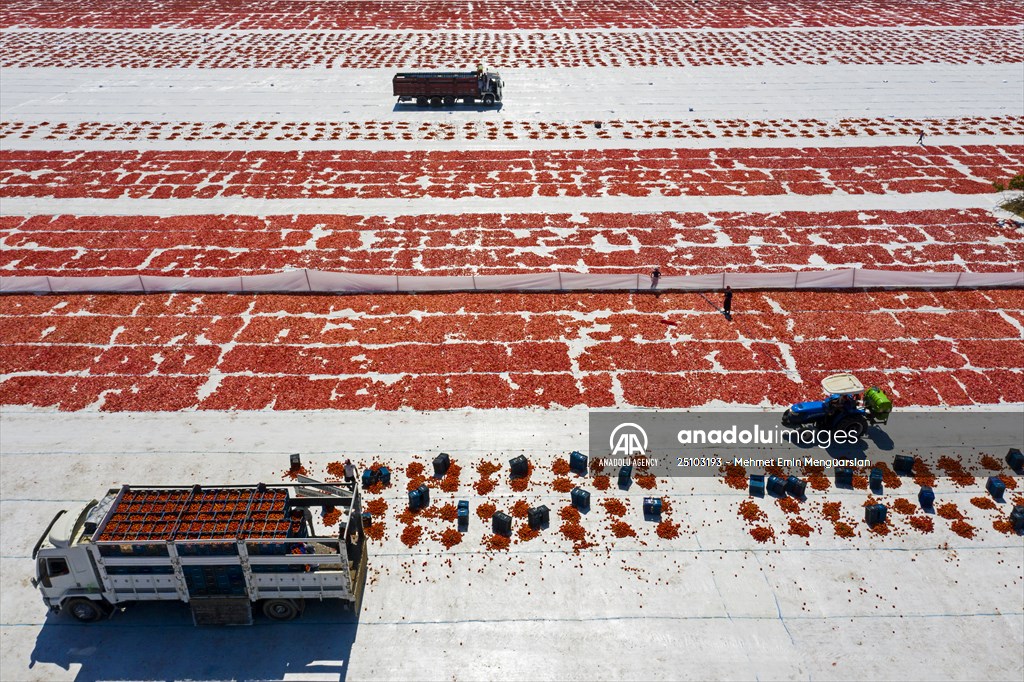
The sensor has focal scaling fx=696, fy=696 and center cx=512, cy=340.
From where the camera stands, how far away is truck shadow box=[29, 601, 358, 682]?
16.0 metres

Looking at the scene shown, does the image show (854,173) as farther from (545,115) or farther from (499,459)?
(499,459)

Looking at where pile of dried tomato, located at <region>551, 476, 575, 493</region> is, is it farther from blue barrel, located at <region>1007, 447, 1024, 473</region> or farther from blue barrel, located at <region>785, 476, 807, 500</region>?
blue barrel, located at <region>1007, 447, 1024, 473</region>

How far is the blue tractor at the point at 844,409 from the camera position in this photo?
22.0 m

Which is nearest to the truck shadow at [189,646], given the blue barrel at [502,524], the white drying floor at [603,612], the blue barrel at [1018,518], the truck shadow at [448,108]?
the white drying floor at [603,612]

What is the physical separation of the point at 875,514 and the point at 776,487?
2.65 meters

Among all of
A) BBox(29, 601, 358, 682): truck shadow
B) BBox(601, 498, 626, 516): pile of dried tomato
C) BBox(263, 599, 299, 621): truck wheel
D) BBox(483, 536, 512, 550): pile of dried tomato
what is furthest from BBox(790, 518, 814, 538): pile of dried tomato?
BBox(263, 599, 299, 621): truck wheel

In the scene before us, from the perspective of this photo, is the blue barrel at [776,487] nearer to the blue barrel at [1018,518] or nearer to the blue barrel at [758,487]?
the blue barrel at [758,487]

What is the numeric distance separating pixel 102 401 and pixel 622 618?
63.7 ft

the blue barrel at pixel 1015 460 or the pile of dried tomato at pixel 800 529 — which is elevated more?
the blue barrel at pixel 1015 460

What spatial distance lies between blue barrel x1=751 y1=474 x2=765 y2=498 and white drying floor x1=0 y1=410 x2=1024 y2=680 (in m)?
0.48

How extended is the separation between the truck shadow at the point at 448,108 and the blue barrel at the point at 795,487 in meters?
42.5

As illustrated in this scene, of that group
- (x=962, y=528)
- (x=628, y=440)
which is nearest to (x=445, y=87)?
(x=628, y=440)

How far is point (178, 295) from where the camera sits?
30.8m

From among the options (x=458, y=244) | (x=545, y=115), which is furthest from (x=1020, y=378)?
(x=545, y=115)
